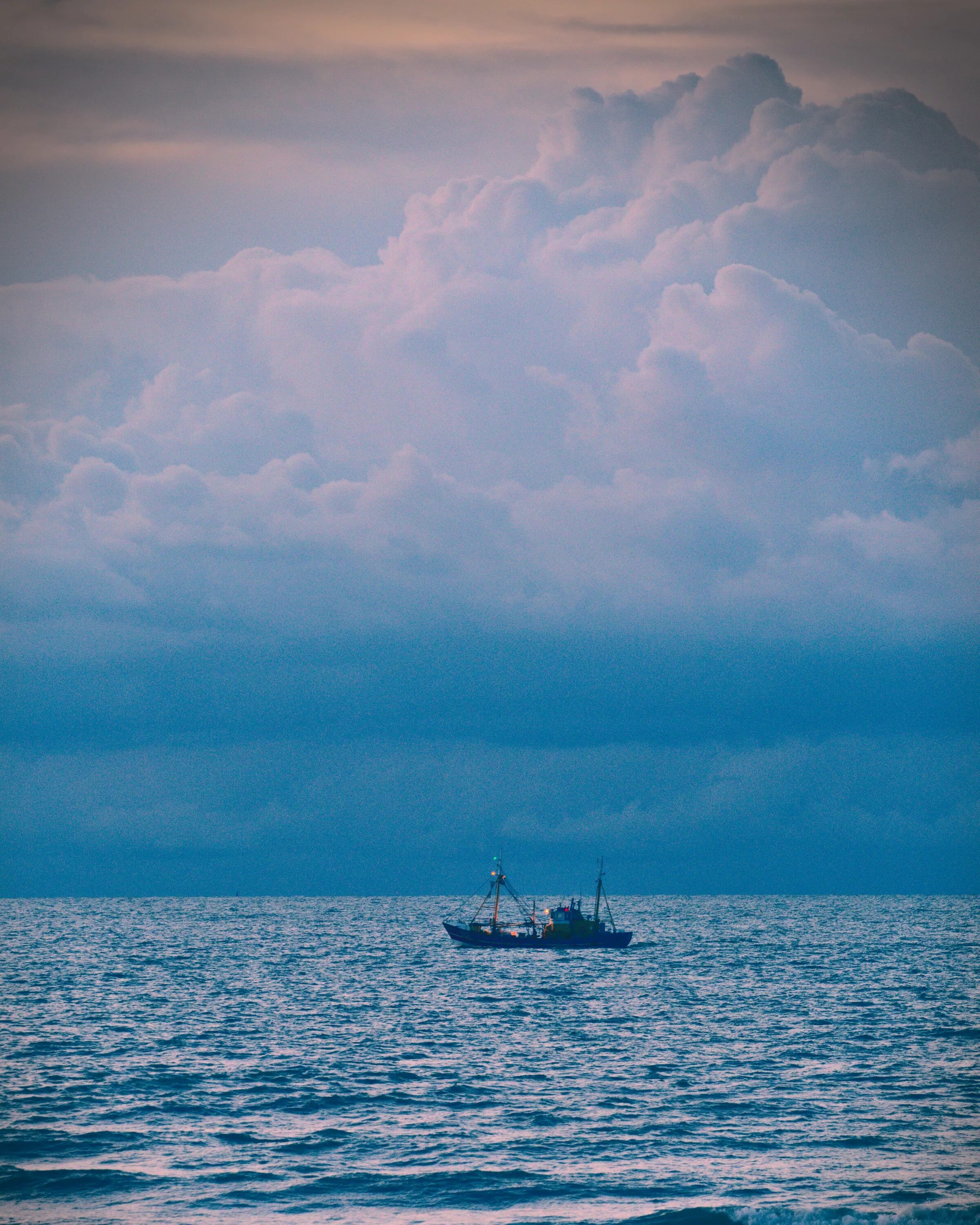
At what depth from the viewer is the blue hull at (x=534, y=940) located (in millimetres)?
153750

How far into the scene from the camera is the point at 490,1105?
62.9m

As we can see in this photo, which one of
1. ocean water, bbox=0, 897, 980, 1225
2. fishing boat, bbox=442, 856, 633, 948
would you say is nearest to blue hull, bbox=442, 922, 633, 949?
fishing boat, bbox=442, 856, 633, 948

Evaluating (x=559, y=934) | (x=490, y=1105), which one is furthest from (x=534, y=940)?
(x=490, y=1105)

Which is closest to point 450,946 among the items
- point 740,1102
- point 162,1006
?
point 162,1006

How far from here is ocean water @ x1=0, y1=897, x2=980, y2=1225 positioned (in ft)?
156

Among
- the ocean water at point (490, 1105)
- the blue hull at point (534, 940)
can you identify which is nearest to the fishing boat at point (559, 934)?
the blue hull at point (534, 940)

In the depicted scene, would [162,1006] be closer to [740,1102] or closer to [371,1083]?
[371,1083]

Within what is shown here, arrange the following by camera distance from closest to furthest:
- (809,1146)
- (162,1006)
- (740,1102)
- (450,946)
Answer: (809,1146)
(740,1102)
(162,1006)
(450,946)

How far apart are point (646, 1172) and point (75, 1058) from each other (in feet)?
135

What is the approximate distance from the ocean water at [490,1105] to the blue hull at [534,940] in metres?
31.5

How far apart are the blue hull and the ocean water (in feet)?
103

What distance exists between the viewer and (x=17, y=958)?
16688 centimetres

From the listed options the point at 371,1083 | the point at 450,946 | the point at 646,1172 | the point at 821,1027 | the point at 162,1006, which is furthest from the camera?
the point at 450,946

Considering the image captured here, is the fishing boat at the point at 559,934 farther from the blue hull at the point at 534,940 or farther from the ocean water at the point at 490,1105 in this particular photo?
the ocean water at the point at 490,1105
